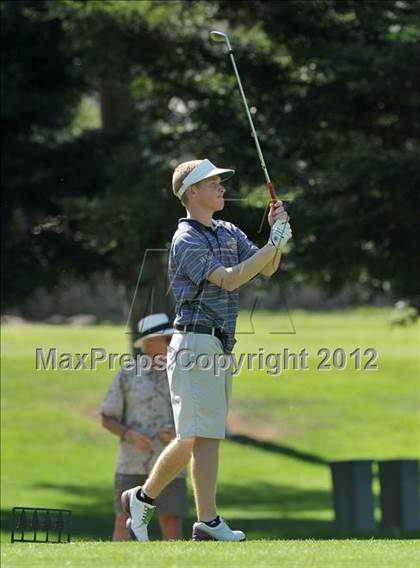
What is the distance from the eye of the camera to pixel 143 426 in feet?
33.8

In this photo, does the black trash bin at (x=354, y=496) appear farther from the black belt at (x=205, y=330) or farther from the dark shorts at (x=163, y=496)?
the black belt at (x=205, y=330)

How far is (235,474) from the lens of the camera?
72.9 ft

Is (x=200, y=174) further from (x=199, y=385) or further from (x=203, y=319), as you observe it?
(x=199, y=385)

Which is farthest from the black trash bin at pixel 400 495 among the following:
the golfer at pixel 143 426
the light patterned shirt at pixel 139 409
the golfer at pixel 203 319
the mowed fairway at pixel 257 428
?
the golfer at pixel 203 319

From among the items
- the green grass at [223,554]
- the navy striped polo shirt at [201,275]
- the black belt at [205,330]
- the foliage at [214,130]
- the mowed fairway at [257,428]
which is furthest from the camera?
the mowed fairway at [257,428]

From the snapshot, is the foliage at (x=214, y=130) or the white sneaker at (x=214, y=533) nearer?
the white sneaker at (x=214, y=533)

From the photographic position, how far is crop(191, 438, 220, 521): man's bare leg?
299 inches

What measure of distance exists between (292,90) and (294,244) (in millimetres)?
1554

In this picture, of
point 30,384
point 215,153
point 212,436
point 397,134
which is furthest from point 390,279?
point 30,384

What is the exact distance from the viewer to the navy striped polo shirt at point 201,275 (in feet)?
24.4

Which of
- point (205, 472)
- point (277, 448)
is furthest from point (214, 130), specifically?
point (277, 448)

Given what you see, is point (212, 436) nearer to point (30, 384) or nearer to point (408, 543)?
point (408, 543)

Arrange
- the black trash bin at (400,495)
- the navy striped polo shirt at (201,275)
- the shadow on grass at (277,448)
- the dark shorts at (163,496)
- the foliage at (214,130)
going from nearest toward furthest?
the navy striped polo shirt at (201,275)
the dark shorts at (163,496)
the foliage at (214,130)
the black trash bin at (400,495)
the shadow on grass at (277,448)

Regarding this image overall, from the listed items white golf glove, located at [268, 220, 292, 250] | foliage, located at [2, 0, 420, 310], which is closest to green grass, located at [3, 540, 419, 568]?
white golf glove, located at [268, 220, 292, 250]
